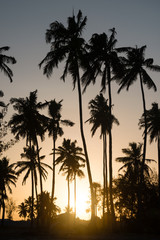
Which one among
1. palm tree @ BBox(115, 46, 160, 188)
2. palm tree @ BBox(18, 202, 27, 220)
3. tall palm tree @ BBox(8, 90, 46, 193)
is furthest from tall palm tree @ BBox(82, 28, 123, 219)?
palm tree @ BBox(18, 202, 27, 220)

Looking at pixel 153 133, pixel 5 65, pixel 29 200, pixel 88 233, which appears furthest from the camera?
pixel 29 200

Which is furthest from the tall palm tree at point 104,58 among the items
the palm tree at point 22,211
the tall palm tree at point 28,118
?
the palm tree at point 22,211

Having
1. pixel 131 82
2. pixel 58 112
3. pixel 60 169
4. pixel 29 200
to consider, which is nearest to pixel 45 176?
pixel 60 169

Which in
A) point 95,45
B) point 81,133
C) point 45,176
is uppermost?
point 95,45

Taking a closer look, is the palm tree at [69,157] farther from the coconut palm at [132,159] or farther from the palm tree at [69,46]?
the palm tree at [69,46]

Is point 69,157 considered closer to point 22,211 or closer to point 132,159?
point 132,159

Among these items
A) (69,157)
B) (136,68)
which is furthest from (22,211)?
(136,68)

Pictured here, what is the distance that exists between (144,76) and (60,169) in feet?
82.9

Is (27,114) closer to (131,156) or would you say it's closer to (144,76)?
(144,76)

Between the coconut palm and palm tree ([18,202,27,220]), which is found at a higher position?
the coconut palm

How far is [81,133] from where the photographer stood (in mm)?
22281

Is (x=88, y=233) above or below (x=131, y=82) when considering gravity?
below

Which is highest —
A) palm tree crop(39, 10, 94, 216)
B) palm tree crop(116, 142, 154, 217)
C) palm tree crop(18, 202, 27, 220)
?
palm tree crop(39, 10, 94, 216)

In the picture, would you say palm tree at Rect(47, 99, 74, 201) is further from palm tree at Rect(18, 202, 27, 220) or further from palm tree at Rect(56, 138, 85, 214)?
palm tree at Rect(18, 202, 27, 220)
